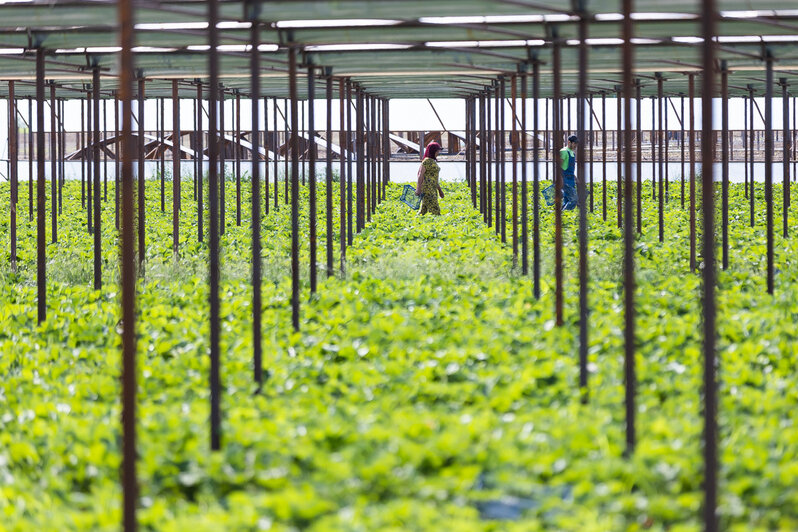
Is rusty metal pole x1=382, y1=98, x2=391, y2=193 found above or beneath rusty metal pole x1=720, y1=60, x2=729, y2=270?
above

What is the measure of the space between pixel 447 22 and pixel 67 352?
3.92m

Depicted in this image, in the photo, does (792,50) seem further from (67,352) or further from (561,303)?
(67,352)

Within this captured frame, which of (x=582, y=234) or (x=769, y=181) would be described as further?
(x=769, y=181)

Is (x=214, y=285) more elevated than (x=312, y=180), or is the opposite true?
(x=312, y=180)

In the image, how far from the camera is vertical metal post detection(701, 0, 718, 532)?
4.28 m

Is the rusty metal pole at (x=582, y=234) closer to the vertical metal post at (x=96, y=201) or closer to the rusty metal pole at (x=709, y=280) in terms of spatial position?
the rusty metal pole at (x=709, y=280)

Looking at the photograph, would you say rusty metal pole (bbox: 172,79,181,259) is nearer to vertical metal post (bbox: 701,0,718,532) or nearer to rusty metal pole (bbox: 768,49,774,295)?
rusty metal pole (bbox: 768,49,774,295)

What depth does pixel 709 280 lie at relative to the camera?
14.4 feet

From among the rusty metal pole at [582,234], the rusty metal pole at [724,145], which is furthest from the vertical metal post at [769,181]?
the rusty metal pole at [582,234]

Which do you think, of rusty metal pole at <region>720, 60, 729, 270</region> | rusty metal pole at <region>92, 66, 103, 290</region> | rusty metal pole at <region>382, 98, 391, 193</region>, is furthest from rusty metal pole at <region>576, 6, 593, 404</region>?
rusty metal pole at <region>382, 98, 391, 193</region>

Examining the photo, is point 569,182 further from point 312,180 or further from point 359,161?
point 312,180

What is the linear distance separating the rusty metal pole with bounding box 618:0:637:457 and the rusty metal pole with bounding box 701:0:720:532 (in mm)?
862

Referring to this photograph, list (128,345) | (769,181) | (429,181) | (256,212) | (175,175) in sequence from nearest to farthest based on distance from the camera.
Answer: (128,345), (256,212), (769,181), (175,175), (429,181)

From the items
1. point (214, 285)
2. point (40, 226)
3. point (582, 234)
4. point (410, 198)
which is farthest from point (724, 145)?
point (410, 198)
